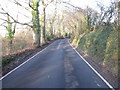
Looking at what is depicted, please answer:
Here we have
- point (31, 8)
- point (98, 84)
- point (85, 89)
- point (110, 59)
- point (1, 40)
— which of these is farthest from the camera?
point (1, 40)

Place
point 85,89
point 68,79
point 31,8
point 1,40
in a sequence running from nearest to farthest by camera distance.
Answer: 1. point 85,89
2. point 68,79
3. point 31,8
4. point 1,40

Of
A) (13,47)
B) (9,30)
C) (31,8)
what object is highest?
(31,8)

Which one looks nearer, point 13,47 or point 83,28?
point 13,47

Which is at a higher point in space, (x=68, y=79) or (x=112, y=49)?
(x=112, y=49)

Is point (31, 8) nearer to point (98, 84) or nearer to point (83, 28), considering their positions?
point (83, 28)

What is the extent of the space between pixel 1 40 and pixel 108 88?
94.4 feet

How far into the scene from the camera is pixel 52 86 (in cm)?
788

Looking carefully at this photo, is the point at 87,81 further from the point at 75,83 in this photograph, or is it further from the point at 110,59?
the point at 110,59

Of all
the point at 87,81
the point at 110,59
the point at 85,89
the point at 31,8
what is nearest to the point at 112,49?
the point at 110,59

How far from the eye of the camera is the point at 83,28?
44.8m

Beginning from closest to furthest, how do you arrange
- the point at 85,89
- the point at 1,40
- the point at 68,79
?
the point at 85,89
the point at 68,79
the point at 1,40

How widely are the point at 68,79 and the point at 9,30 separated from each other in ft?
92.6

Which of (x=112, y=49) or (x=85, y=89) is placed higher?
(x=112, y=49)

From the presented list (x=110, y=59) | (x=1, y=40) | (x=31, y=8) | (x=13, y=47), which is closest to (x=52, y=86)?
(x=110, y=59)
